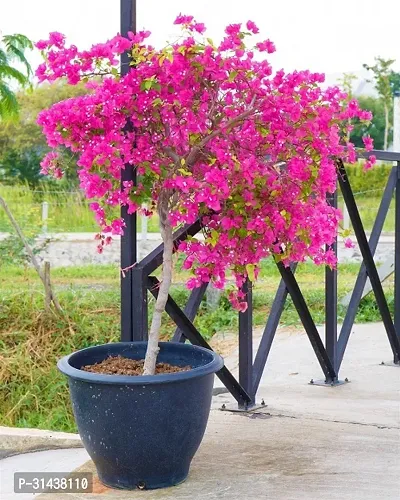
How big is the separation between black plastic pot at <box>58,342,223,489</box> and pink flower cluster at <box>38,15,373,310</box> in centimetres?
46

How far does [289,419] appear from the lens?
12.8 feet

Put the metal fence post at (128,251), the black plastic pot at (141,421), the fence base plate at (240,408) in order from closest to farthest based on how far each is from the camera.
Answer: the black plastic pot at (141,421), the metal fence post at (128,251), the fence base plate at (240,408)

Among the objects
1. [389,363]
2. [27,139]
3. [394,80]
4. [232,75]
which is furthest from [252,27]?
[394,80]

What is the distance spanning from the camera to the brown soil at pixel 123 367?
121 inches

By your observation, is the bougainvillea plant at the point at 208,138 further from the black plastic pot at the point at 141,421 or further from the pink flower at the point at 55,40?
the black plastic pot at the point at 141,421

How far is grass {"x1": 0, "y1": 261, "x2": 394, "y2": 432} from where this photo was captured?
218 inches

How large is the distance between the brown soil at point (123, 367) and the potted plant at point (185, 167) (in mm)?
60

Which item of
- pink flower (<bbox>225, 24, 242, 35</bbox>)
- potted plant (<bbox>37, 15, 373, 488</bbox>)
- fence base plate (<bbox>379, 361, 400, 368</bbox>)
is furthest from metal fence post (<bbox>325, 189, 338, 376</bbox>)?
pink flower (<bbox>225, 24, 242, 35</bbox>)

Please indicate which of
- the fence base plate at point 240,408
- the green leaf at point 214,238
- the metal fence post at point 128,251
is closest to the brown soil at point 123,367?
the metal fence post at point 128,251

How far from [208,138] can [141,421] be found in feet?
3.34

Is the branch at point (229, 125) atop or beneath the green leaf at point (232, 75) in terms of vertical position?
beneath

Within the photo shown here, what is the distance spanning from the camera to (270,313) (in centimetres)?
438

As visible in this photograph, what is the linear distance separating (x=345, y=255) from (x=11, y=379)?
6.97 metres

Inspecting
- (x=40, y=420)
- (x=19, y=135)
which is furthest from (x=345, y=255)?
(x=19, y=135)
